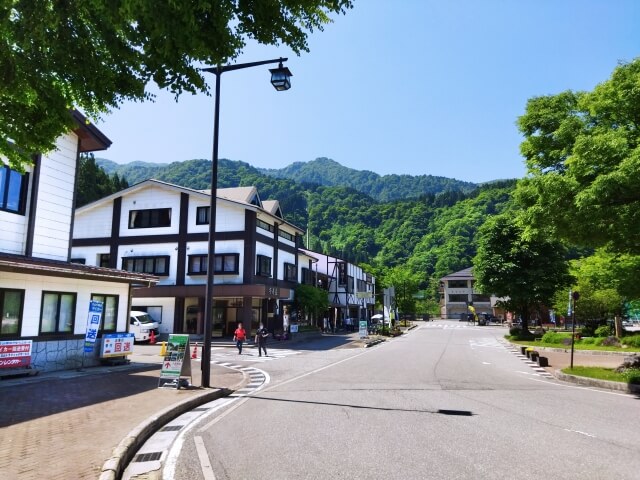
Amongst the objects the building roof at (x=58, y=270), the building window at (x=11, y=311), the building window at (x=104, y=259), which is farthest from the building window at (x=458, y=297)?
the building window at (x=11, y=311)

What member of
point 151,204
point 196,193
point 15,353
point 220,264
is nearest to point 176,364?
point 15,353

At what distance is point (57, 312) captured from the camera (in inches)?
616

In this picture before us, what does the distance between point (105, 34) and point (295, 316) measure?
38729 mm

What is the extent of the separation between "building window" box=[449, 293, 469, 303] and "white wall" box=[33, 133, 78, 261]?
10031 cm

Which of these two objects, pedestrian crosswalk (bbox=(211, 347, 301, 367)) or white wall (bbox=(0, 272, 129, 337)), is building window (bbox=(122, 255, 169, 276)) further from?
white wall (bbox=(0, 272, 129, 337))

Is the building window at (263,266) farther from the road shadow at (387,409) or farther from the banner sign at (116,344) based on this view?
the road shadow at (387,409)

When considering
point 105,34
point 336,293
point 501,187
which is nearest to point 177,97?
point 105,34

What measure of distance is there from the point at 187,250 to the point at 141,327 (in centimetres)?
703

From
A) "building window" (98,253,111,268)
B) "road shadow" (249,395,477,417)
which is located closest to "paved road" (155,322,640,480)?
"road shadow" (249,395,477,417)

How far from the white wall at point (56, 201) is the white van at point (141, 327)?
15.2 metres

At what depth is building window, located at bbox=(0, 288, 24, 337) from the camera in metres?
13.6

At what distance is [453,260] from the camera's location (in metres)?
122

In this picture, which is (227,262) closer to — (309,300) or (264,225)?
(264,225)

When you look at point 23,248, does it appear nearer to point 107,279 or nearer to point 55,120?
point 107,279
